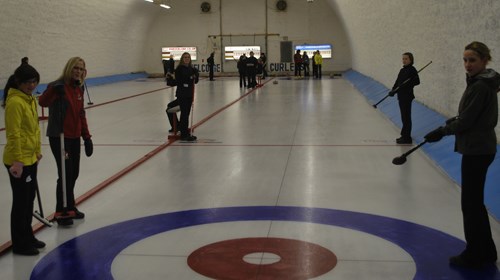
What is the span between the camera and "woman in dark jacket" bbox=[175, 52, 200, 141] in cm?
1103

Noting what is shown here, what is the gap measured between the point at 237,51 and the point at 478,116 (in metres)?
37.8

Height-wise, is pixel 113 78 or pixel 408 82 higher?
pixel 408 82

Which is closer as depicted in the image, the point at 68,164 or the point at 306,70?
the point at 68,164

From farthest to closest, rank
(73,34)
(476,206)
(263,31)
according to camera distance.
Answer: (263,31) < (73,34) < (476,206)

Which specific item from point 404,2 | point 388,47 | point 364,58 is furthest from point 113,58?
point 404,2

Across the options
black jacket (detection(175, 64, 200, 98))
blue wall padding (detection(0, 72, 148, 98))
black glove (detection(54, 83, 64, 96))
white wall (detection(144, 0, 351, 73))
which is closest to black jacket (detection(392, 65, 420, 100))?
black jacket (detection(175, 64, 200, 98))

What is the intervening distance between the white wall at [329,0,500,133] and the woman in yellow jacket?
231 inches

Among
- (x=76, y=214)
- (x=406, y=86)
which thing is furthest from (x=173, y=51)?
(x=76, y=214)

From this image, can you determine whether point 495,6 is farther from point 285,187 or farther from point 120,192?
point 120,192

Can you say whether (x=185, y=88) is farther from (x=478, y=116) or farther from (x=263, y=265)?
(x=478, y=116)

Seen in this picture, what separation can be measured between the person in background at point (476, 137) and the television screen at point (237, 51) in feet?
122

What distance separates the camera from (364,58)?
2888 cm

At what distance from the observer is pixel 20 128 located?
189 inches

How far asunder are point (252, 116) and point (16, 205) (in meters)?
10.7
